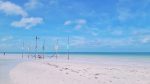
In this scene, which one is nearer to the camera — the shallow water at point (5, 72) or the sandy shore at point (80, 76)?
the sandy shore at point (80, 76)

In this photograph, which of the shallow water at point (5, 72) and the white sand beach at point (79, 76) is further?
the shallow water at point (5, 72)

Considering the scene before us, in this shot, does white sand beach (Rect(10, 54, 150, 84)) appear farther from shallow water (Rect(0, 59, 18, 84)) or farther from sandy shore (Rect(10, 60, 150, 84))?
shallow water (Rect(0, 59, 18, 84))

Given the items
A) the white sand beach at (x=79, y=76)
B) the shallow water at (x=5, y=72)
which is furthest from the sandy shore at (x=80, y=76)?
the shallow water at (x=5, y=72)

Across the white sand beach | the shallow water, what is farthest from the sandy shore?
the shallow water

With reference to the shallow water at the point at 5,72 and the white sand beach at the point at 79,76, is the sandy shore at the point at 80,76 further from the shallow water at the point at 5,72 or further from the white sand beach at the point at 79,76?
the shallow water at the point at 5,72

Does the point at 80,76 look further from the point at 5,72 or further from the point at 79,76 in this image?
the point at 5,72

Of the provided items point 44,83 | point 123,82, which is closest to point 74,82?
point 44,83

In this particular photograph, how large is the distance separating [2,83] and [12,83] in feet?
2.31

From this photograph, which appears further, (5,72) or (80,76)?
(5,72)

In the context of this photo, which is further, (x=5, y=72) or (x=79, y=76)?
(x=5, y=72)

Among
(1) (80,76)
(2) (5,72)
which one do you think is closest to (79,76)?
(1) (80,76)

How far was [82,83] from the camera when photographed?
53.9 feet

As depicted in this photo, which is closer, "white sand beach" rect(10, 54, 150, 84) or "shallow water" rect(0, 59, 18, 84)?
"white sand beach" rect(10, 54, 150, 84)

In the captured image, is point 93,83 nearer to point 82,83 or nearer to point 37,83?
point 82,83
